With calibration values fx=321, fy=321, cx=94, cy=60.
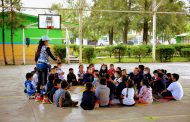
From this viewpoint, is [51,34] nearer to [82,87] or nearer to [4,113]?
[82,87]

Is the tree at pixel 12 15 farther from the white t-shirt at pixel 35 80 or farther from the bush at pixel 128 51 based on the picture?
the white t-shirt at pixel 35 80

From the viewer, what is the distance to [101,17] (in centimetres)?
3656

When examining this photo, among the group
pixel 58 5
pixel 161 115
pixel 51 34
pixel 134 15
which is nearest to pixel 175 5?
pixel 134 15

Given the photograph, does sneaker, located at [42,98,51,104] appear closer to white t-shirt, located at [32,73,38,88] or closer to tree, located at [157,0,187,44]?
white t-shirt, located at [32,73,38,88]

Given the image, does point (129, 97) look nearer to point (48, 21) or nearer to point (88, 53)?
point (88, 53)

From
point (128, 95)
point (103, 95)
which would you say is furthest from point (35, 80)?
point (128, 95)

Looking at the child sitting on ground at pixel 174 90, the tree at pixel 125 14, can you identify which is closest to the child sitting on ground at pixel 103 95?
the child sitting on ground at pixel 174 90

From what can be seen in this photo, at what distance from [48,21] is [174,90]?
1613 centimetres

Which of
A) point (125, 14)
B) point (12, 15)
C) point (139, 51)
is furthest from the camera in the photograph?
point (125, 14)

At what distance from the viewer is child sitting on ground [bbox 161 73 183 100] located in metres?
8.18

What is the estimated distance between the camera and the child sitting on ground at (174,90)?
8.18 meters

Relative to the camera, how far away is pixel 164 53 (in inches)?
966

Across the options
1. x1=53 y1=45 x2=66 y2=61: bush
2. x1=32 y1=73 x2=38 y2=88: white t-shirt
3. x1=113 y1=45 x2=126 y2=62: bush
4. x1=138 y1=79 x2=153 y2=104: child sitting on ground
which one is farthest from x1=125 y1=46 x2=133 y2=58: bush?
x1=138 y1=79 x2=153 y2=104: child sitting on ground

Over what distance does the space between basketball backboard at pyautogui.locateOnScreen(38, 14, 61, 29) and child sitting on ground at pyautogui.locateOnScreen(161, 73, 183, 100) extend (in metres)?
15.8
